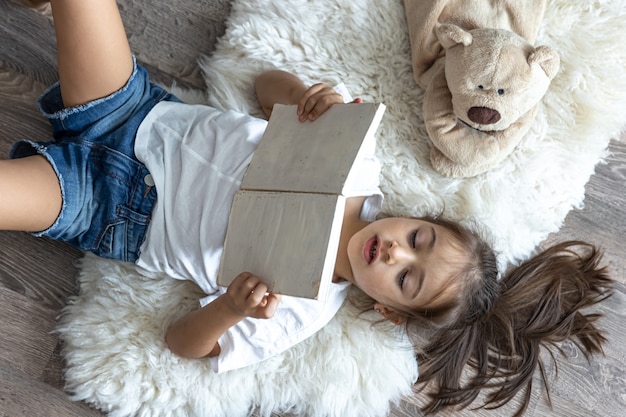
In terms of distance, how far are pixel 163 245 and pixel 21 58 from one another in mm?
466

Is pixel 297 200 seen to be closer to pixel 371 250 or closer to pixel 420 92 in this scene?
pixel 371 250

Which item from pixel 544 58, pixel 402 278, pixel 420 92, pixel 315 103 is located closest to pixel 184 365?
pixel 402 278

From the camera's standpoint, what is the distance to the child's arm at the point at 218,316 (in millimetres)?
765

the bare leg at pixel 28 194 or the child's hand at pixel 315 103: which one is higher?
the child's hand at pixel 315 103

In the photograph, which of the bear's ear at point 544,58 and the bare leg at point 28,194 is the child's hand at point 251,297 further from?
the bear's ear at point 544,58

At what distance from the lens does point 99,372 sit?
97 cm

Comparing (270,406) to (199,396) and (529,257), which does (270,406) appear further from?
(529,257)

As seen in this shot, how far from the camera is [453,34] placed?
2.94 feet

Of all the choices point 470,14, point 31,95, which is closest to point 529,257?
point 470,14

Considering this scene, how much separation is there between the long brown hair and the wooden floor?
71 mm

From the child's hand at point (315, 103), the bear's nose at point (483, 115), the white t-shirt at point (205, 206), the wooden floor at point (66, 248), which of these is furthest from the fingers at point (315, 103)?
the wooden floor at point (66, 248)

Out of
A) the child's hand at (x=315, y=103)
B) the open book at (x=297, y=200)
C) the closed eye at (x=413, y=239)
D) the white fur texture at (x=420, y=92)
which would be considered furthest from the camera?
the white fur texture at (x=420, y=92)

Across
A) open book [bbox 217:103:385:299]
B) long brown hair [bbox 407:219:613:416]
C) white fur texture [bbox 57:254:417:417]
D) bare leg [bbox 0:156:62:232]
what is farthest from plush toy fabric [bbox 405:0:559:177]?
bare leg [bbox 0:156:62:232]

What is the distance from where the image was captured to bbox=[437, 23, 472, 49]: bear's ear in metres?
0.90
